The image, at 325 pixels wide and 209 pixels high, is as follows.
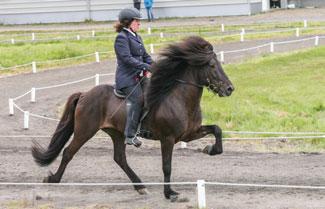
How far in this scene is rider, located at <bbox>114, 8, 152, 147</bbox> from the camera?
11422 mm

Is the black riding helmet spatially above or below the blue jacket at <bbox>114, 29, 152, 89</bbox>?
above

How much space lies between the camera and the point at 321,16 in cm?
3906

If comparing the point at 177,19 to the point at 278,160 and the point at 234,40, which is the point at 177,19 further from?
the point at 278,160

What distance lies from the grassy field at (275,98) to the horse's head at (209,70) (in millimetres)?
5298

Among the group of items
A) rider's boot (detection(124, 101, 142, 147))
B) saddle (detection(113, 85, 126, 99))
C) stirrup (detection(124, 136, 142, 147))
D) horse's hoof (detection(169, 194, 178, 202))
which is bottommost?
horse's hoof (detection(169, 194, 178, 202))

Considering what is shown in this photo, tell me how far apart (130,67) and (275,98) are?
974 centimetres

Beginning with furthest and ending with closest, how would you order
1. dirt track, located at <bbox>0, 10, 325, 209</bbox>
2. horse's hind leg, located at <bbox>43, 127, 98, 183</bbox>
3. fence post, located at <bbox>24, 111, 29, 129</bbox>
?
fence post, located at <bbox>24, 111, 29, 129</bbox>, horse's hind leg, located at <bbox>43, 127, 98, 183</bbox>, dirt track, located at <bbox>0, 10, 325, 209</bbox>

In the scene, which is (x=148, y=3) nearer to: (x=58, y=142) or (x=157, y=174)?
(x=157, y=174)

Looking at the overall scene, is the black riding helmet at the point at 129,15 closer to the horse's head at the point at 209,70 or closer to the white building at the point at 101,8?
the horse's head at the point at 209,70

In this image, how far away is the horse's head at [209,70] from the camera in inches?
430

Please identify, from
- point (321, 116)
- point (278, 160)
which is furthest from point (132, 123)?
point (321, 116)

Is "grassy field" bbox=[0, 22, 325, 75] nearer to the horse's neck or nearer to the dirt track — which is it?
the dirt track

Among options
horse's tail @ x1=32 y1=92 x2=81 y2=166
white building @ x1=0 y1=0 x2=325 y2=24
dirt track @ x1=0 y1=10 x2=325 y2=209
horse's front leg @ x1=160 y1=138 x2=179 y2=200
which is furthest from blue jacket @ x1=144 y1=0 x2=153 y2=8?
horse's front leg @ x1=160 y1=138 x2=179 y2=200

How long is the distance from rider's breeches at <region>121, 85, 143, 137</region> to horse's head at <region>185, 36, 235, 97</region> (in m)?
0.96
